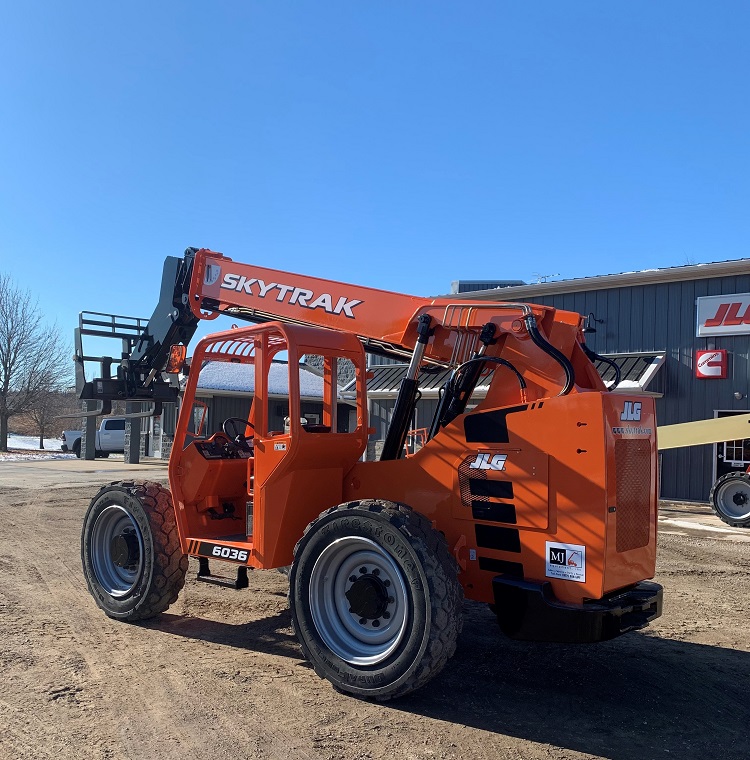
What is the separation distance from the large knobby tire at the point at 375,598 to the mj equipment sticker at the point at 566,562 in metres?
0.62

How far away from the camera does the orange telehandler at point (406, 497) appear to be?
4673 millimetres

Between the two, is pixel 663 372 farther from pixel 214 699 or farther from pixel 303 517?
pixel 214 699

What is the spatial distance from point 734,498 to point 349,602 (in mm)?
12317

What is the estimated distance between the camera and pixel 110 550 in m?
7.00

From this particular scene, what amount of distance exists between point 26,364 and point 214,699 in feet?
119

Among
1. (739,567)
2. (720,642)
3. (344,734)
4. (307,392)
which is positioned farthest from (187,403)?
(739,567)

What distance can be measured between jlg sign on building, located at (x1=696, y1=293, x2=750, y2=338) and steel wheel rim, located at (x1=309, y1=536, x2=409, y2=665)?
582 inches

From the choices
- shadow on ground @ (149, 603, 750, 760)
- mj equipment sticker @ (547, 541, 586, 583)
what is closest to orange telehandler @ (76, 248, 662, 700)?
mj equipment sticker @ (547, 541, 586, 583)

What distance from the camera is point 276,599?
7617mm

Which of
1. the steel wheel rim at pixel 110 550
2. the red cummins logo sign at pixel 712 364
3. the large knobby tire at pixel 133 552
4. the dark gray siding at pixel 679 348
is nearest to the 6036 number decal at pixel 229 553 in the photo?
the large knobby tire at pixel 133 552

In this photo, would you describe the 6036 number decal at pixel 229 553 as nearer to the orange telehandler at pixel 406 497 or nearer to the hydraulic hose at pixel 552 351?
the orange telehandler at pixel 406 497

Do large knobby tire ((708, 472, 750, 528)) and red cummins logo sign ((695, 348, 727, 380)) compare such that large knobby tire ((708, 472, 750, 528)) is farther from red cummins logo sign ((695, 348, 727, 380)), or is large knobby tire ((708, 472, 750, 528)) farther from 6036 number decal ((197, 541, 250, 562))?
6036 number decal ((197, 541, 250, 562))

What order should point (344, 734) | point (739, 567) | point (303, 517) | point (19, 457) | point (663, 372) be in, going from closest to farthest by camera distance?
point (344, 734) → point (303, 517) → point (739, 567) → point (663, 372) → point (19, 457)

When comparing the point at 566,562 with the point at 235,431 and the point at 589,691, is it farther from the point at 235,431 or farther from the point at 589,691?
the point at 235,431
